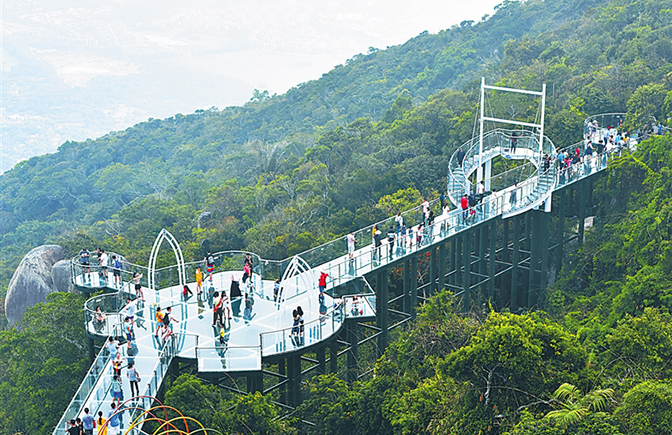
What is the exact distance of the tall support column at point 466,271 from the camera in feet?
123

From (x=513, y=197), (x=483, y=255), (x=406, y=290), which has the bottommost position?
(x=406, y=290)

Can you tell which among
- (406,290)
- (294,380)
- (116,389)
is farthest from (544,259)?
(116,389)

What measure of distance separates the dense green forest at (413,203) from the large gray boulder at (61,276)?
11.8 feet

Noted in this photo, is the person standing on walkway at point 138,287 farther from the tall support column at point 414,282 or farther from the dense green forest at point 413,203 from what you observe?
the tall support column at point 414,282

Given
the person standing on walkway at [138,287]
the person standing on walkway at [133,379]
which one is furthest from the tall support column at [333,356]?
the person standing on walkway at [133,379]

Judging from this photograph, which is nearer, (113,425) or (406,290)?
(113,425)

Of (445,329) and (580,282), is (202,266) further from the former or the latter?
(580,282)

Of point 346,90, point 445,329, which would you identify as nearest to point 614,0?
point 346,90

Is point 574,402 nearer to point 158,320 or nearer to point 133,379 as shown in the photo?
point 133,379

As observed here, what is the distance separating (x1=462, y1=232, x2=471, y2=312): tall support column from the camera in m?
37.5

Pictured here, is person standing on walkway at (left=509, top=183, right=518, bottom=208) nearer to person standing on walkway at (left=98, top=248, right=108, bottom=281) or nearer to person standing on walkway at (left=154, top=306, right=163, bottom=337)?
person standing on walkway at (left=154, top=306, right=163, bottom=337)

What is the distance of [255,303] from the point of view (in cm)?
3078

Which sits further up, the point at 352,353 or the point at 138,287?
the point at 138,287

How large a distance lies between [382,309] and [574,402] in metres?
13.6
